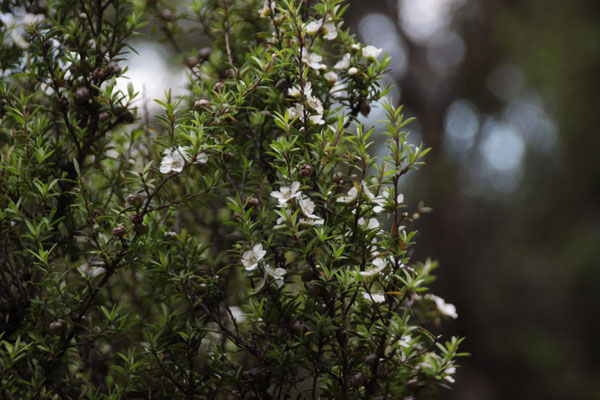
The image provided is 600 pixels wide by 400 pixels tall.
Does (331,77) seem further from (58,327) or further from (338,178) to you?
(58,327)

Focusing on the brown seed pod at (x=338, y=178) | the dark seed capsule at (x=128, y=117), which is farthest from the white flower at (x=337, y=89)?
the dark seed capsule at (x=128, y=117)

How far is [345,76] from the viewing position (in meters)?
1.38

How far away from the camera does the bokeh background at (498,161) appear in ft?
18.4

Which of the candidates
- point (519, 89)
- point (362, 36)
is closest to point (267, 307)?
point (362, 36)

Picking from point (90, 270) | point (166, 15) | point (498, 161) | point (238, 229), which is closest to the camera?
point (238, 229)

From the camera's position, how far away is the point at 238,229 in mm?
1333

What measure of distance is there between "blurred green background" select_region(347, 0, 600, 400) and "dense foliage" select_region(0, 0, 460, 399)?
3.96 m

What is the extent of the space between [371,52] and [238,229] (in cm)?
64

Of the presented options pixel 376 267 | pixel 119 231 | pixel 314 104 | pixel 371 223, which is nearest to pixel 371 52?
pixel 314 104

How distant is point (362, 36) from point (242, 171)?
414cm

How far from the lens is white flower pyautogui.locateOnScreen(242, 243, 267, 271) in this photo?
1.14 metres

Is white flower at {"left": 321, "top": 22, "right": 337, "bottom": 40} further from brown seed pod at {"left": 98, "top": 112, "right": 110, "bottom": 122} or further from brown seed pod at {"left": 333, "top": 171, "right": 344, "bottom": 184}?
brown seed pod at {"left": 98, "top": 112, "right": 110, "bottom": 122}

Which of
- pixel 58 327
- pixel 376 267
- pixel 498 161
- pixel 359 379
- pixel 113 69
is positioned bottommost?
pixel 58 327

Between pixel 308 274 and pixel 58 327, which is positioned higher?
pixel 308 274
